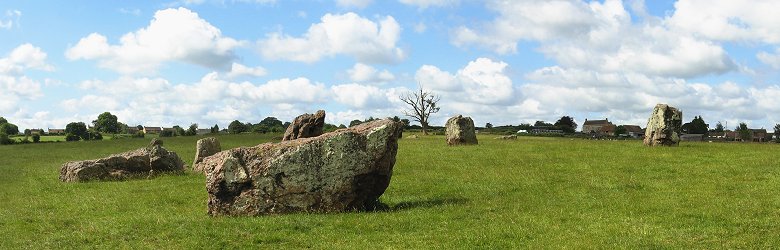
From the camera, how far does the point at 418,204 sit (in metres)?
23.3

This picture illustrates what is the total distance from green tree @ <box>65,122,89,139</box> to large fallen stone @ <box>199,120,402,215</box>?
344ft

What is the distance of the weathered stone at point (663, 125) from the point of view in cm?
4638

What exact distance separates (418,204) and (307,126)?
1903cm

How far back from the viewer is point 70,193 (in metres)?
29.8

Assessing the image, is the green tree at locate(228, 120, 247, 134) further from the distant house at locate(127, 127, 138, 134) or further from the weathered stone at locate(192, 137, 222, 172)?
the weathered stone at locate(192, 137, 222, 172)

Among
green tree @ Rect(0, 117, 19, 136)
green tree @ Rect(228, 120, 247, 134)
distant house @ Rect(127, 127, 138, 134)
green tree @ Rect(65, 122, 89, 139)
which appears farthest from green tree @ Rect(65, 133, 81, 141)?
distant house @ Rect(127, 127, 138, 134)

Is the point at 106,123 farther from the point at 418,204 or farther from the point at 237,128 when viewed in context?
the point at 418,204

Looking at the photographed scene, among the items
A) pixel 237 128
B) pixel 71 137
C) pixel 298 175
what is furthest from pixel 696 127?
pixel 298 175

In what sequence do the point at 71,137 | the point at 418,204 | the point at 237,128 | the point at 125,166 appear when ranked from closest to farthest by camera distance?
the point at 418,204, the point at 125,166, the point at 71,137, the point at 237,128

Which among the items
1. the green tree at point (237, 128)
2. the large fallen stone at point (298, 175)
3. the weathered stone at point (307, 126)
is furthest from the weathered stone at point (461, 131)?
the green tree at point (237, 128)

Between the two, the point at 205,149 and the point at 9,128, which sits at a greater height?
the point at 9,128

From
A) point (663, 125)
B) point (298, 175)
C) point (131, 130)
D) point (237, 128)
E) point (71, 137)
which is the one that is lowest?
point (298, 175)

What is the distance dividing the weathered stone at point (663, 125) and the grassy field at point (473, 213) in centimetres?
1037

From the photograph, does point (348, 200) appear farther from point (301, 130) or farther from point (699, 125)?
point (699, 125)
